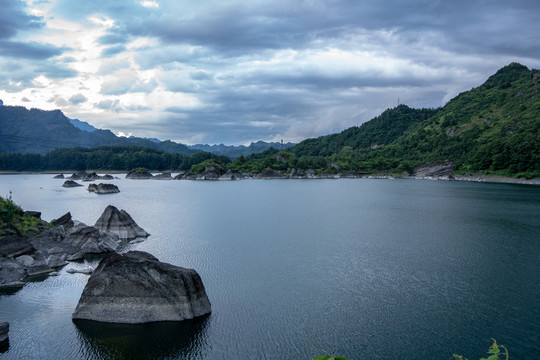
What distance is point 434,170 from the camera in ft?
424

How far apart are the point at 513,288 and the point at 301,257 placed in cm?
1338

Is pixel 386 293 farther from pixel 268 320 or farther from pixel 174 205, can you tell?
pixel 174 205

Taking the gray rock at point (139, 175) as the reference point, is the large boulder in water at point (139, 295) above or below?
below

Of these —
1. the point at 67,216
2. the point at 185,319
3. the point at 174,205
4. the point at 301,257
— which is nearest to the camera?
the point at 185,319

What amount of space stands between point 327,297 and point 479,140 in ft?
421

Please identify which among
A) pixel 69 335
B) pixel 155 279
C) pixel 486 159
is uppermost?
pixel 486 159

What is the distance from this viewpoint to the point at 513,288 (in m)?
20.2

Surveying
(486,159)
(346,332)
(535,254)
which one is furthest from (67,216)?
(486,159)

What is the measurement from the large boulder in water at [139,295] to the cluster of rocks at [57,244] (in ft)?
24.7

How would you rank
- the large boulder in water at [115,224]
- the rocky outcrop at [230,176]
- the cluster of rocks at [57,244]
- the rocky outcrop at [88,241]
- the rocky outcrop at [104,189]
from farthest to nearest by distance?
the rocky outcrop at [230,176] → the rocky outcrop at [104,189] → the large boulder in water at [115,224] → the rocky outcrop at [88,241] → the cluster of rocks at [57,244]

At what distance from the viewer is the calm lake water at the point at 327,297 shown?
14219 millimetres

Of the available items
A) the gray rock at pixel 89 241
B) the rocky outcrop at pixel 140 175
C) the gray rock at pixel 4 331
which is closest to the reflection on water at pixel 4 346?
the gray rock at pixel 4 331

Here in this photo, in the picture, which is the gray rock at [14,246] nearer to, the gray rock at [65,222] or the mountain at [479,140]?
the gray rock at [65,222]

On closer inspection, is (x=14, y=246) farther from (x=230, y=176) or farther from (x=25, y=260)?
(x=230, y=176)
